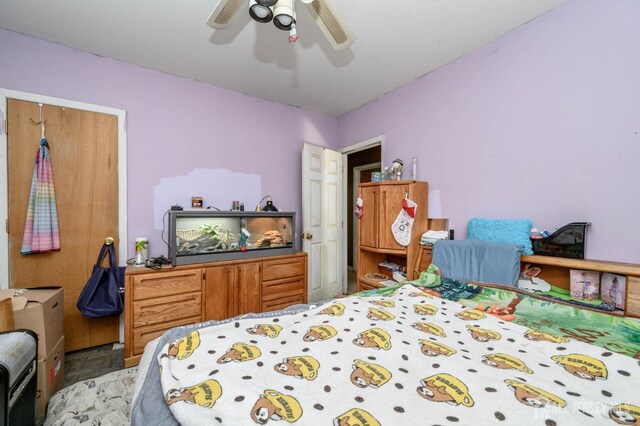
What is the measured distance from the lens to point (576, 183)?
5.28 feet

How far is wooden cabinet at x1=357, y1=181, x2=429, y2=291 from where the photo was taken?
2303mm

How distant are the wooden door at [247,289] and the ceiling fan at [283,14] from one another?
196 centimetres

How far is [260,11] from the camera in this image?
48.2 inches

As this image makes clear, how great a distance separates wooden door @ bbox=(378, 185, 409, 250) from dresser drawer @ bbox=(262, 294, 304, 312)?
1.11m

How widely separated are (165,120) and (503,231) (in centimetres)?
319

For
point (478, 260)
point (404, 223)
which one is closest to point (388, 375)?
point (478, 260)

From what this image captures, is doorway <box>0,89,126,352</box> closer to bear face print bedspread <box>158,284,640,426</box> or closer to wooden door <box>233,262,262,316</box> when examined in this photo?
wooden door <box>233,262,262,316</box>

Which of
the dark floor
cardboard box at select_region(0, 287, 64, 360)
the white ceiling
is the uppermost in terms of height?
the white ceiling

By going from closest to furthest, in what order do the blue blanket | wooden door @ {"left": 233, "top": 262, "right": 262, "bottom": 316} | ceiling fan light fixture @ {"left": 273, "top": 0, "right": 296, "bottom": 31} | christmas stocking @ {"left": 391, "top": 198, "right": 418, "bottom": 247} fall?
ceiling fan light fixture @ {"left": 273, "top": 0, "right": 296, "bottom": 31}
the blue blanket
christmas stocking @ {"left": 391, "top": 198, "right": 418, "bottom": 247}
wooden door @ {"left": 233, "top": 262, "right": 262, "bottom": 316}

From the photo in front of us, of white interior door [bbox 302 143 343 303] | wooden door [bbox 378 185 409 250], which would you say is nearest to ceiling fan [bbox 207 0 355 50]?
wooden door [bbox 378 185 409 250]

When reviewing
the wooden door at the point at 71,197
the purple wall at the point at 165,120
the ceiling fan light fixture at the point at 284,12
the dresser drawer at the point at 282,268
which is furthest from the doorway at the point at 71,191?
the ceiling fan light fixture at the point at 284,12

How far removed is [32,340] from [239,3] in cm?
191

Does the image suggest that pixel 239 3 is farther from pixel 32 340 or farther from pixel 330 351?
pixel 32 340

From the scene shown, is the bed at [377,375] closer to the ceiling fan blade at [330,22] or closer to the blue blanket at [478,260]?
the blue blanket at [478,260]
